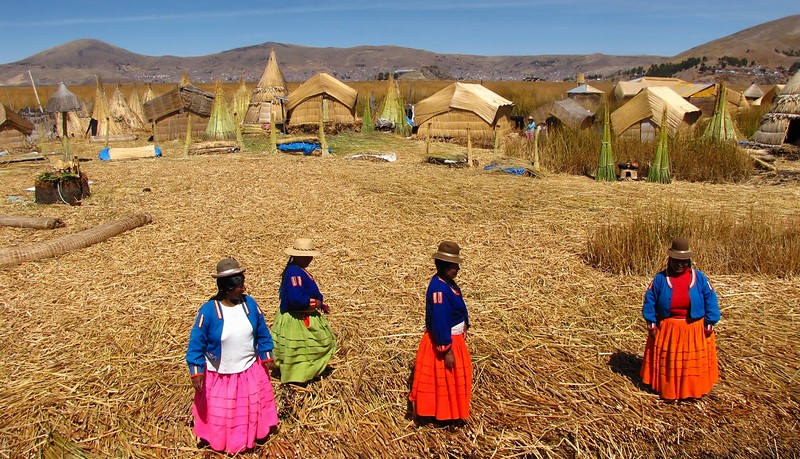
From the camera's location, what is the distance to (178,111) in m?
18.1

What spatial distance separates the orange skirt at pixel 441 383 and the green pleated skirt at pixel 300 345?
2.42 feet

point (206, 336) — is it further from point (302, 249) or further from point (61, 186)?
point (61, 186)

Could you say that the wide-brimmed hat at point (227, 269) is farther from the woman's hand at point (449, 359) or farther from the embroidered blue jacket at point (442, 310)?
the woman's hand at point (449, 359)

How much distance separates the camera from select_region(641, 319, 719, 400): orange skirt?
11.5ft

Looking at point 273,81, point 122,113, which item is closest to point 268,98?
point 273,81

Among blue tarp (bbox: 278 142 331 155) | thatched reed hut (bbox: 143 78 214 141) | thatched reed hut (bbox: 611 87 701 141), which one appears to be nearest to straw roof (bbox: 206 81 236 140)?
thatched reed hut (bbox: 143 78 214 141)

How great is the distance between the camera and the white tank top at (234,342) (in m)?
2.95

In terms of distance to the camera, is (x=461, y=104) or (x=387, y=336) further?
(x=461, y=104)

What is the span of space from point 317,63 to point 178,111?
13804cm

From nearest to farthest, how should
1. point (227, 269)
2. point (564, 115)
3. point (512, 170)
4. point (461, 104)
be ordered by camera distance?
point (227, 269) < point (512, 170) < point (564, 115) < point (461, 104)

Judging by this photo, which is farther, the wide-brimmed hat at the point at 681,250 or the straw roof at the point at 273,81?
the straw roof at the point at 273,81

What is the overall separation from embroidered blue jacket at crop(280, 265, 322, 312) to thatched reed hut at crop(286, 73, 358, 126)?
17543 millimetres

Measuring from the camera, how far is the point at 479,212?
8117 mm

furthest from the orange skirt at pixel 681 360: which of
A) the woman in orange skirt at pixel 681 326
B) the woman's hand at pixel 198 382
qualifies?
the woman's hand at pixel 198 382
